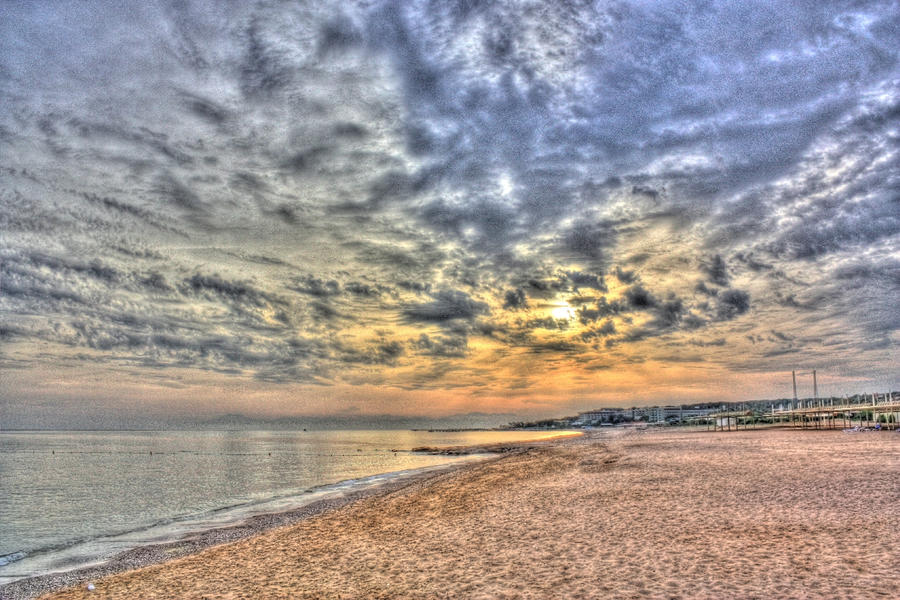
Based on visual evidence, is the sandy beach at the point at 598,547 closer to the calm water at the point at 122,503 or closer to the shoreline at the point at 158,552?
the shoreline at the point at 158,552

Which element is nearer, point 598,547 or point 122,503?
point 598,547

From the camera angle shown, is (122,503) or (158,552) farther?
(122,503)

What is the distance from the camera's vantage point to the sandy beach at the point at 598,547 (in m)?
9.30

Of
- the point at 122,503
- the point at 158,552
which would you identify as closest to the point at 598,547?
the point at 158,552

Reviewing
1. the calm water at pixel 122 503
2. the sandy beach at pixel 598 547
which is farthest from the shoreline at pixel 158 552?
the sandy beach at pixel 598 547

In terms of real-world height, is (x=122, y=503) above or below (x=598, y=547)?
below

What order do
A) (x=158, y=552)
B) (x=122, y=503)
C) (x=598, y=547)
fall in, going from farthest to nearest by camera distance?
1. (x=122, y=503)
2. (x=158, y=552)
3. (x=598, y=547)

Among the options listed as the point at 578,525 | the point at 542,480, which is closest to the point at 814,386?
the point at 542,480

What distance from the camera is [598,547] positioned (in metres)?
11.8

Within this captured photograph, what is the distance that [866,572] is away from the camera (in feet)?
29.0

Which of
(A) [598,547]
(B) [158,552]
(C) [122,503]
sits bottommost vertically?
(C) [122,503]

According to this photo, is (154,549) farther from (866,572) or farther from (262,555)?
(866,572)

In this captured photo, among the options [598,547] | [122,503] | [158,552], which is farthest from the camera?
[122,503]

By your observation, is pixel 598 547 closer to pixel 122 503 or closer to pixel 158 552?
pixel 158 552
